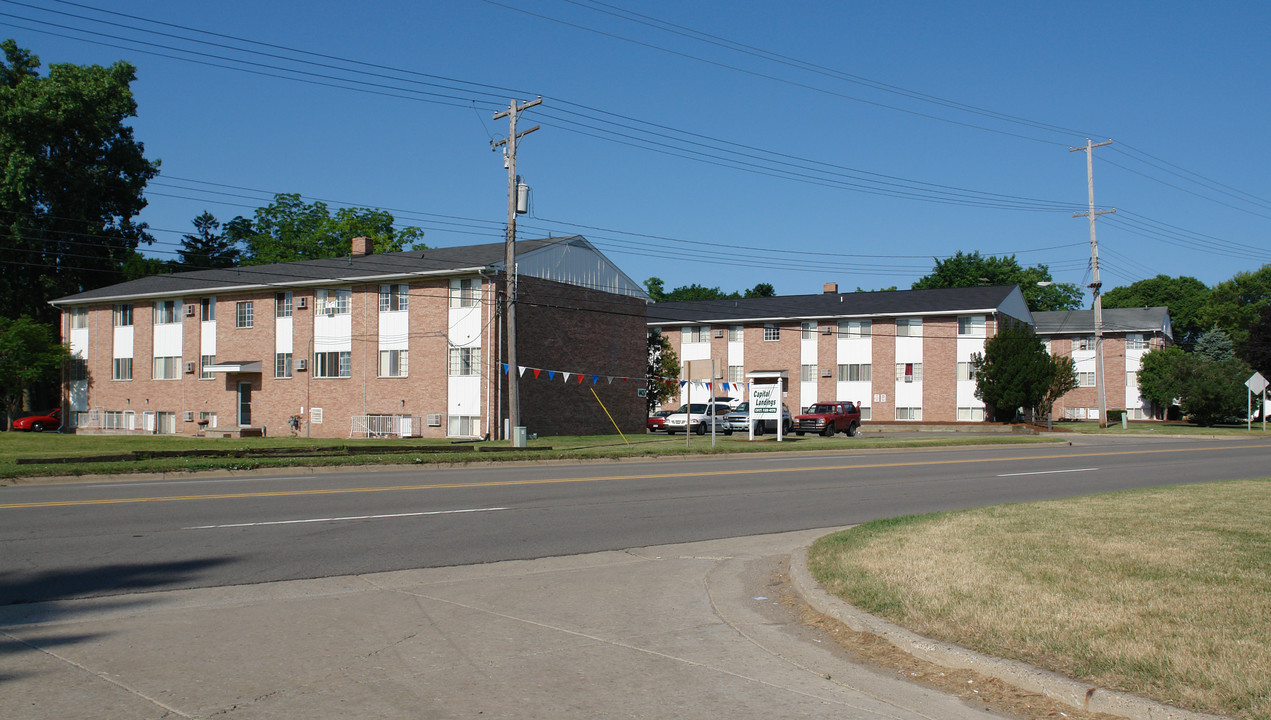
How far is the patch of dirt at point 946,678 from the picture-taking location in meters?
4.99

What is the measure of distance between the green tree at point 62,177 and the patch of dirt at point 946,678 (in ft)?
192

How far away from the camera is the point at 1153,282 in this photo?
10838 centimetres

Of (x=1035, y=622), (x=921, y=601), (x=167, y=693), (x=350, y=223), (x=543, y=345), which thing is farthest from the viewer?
(x=350, y=223)

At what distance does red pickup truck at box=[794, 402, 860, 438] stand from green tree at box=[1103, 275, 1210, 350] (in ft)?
239

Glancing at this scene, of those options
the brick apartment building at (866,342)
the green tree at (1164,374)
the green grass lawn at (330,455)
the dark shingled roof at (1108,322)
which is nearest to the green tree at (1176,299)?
the dark shingled roof at (1108,322)

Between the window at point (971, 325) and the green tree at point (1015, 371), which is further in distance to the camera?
the window at point (971, 325)

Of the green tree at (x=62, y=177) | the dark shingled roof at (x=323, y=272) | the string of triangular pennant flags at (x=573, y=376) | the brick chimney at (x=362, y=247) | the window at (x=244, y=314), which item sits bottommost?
the string of triangular pennant flags at (x=573, y=376)

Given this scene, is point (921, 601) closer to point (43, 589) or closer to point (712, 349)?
point (43, 589)

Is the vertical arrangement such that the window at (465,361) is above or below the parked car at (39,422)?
above

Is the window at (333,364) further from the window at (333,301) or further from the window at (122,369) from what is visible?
the window at (122,369)

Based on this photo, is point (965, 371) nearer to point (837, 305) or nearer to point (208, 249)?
point (837, 305)

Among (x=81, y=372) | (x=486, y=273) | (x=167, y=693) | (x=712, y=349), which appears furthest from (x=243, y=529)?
(x=712, y=349)

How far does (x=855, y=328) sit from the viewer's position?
5753cm

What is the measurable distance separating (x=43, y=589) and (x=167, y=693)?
3.50m
